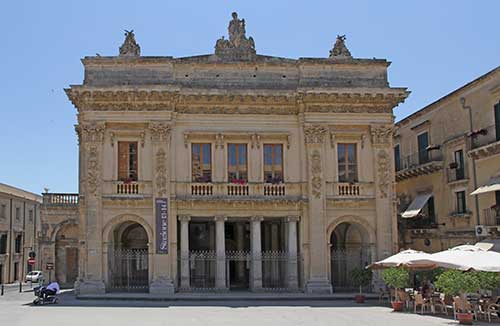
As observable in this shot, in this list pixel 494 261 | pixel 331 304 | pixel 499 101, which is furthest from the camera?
pixel 499 101

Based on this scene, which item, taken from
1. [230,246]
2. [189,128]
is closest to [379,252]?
[230,246]

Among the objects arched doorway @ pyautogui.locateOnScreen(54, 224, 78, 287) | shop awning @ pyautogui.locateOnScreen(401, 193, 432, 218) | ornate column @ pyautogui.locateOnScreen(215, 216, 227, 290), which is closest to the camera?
ornate column @ pyautogui.locateOnScreen(215, 216, 227, 290)

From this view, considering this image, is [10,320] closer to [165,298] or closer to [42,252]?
[165,298]

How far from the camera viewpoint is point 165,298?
25.4 meters

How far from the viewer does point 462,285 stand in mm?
18281

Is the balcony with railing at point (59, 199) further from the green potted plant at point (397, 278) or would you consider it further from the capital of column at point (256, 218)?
the green potted plant at point (397, 278)

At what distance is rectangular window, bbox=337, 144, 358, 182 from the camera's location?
28719 millimetres

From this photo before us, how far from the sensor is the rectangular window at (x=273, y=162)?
94.1ft

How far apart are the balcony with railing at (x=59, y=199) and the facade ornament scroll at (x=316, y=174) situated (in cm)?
1511

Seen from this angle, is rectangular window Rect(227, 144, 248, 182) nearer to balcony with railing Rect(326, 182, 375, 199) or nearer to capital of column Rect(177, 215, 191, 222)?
capital of column Rect(177, 215, 191, 222)

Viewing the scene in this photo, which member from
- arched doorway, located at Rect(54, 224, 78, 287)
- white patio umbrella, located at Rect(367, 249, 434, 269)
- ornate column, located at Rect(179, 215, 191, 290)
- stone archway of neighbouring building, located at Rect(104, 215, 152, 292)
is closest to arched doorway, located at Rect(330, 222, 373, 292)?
white patio umbrella, located at Rect(367, 249, 434, 269)

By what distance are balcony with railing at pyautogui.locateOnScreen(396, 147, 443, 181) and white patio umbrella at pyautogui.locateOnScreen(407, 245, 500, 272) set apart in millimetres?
11503

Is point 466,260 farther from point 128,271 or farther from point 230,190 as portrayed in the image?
point 128,271

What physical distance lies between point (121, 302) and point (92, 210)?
4.78m
